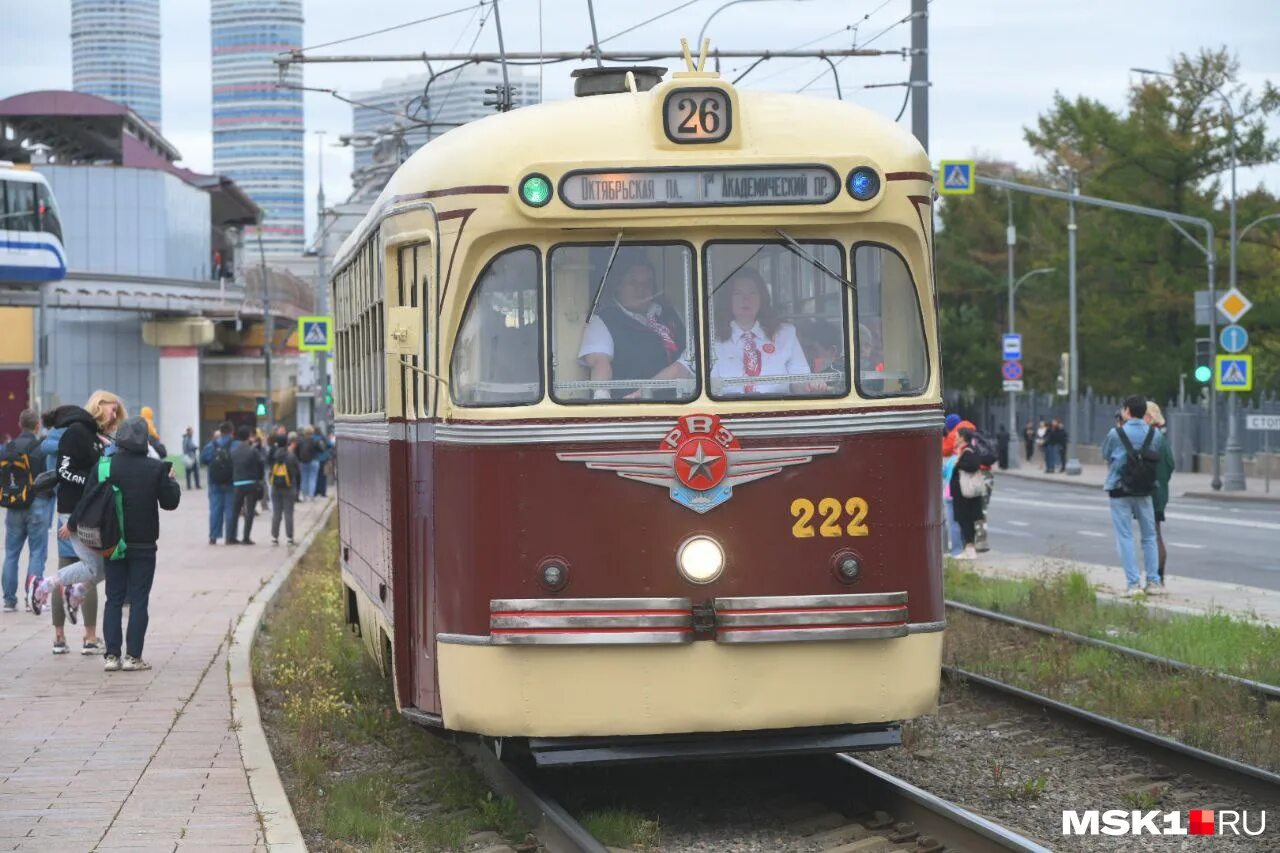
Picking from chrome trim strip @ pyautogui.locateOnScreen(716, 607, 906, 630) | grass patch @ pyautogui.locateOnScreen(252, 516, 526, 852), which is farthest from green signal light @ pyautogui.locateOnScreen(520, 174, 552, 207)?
grass patch @ pyautogui.locateOnScreen(252, 516, 526, 852)

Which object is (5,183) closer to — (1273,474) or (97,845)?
(1273,474)

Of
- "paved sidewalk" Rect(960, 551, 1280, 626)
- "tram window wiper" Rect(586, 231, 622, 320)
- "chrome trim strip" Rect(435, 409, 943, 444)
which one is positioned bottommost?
"paved sidewalk" Rect(960, 551, 1280, 626)

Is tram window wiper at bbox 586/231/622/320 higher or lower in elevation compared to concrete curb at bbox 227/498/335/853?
higher

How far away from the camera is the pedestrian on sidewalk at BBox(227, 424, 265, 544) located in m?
28.0

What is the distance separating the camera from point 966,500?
2262 cm

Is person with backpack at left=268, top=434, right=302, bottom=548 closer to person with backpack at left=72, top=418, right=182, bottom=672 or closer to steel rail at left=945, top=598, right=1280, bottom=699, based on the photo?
steel rail at left=945, top=598, right=1280, bottom=699

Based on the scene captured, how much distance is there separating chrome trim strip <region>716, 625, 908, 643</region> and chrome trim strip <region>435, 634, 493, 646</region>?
0.94 metres

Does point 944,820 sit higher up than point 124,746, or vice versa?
point 944,820

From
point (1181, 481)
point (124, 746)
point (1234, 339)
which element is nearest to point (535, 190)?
point (124, 746)

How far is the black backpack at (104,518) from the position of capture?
41.8ft

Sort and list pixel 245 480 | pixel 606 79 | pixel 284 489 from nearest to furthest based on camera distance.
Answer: pixel 606 79
pixel 284 489
pixel 245 480

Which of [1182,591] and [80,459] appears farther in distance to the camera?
[1182,591]

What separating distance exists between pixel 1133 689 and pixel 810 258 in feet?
15.6

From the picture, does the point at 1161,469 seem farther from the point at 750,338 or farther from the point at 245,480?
the point at 245,480
